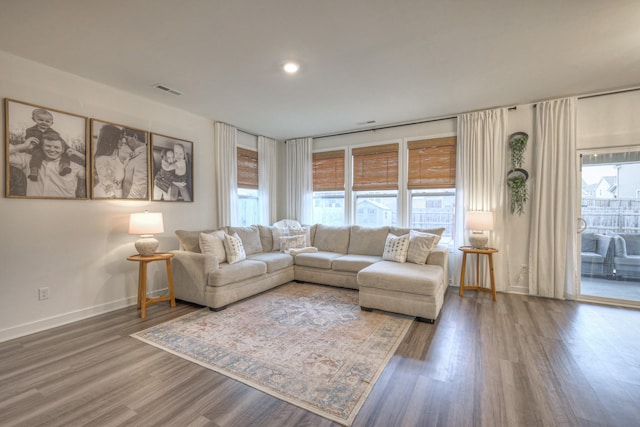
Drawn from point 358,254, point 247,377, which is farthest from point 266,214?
point 247,377

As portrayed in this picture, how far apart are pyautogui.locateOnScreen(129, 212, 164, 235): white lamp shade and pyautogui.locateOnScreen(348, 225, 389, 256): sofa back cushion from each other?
2.90m

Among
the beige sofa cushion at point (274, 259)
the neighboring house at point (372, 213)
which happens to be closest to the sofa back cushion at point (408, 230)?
the neighboring house at point (372, 213)

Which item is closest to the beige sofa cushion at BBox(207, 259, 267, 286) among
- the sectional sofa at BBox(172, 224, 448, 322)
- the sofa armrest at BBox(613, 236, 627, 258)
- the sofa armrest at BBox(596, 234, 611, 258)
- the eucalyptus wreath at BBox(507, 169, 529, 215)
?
the sectional sofa at BBox(172, 224, 448, 322)

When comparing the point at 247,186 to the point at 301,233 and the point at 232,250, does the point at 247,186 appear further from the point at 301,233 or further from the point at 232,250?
the point at 232,250

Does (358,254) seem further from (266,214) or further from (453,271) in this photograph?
(266,214)

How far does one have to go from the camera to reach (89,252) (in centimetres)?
324

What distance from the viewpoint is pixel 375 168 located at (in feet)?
17.1

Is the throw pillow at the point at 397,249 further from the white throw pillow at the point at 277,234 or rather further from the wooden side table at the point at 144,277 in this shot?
the wooden side table at the point at 144,277

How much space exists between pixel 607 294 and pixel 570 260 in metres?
0.59

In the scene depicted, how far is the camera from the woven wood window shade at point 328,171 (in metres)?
5.56

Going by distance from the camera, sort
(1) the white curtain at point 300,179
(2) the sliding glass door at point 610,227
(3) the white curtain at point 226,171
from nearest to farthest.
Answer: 1. (2) the sliding glass door at point 610,227
2. (3) the white curtain at point 226,171
3. (1) the white curtain at point 300,179

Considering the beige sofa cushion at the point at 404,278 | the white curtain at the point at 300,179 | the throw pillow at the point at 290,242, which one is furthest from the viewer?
the white curtain at the point at 300,179

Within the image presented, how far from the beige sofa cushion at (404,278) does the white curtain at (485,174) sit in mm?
1237

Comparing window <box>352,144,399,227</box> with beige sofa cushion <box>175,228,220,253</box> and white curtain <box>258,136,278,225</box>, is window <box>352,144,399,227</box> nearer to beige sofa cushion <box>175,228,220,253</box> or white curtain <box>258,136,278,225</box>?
white curtain <box>258,136,278,225</box>
